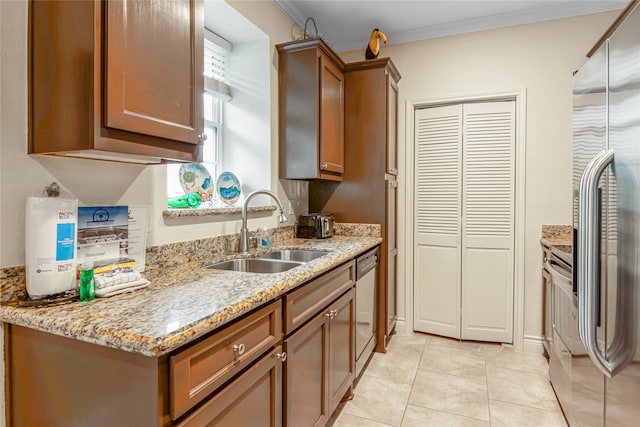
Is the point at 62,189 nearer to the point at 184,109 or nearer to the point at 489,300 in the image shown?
the point at 184,109

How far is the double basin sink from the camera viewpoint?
1.87 m

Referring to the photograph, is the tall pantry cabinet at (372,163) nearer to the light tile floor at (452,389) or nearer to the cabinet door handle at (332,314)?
the light tile floor at (452,389)

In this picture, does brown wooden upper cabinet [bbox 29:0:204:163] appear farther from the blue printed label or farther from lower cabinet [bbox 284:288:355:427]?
lower cabinet [bbox 284:288:355:427]

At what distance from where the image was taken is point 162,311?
3.19 feet

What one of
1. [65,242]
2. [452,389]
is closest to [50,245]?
[65,242]

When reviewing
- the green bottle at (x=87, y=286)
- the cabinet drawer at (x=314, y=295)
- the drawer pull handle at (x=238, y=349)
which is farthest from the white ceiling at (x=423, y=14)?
the drawer pull handle at (x=238, y=349)

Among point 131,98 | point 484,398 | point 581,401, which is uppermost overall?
point 131,98

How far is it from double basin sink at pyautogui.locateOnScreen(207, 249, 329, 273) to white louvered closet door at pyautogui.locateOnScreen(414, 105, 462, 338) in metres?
1.37

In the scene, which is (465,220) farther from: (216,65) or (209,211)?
(216,65)

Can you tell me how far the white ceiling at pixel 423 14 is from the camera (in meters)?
2.67

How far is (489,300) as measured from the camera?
9.87 ft

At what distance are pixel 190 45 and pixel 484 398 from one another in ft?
8.22

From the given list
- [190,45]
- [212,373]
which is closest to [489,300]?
[212,373]

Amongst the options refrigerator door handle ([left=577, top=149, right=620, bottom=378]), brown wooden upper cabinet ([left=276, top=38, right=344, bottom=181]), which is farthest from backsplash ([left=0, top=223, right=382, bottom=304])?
refrigerator door handle ([left=577, top=149, right=620, bottom=378])
